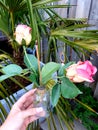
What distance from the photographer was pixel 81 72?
55cm

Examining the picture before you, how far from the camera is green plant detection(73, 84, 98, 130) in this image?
132 centimetres

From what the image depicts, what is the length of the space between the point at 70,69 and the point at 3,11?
662 millimetres

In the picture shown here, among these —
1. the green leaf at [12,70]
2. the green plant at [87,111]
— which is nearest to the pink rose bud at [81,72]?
the green leaf at [12,70]

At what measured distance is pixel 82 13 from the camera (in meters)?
1.37

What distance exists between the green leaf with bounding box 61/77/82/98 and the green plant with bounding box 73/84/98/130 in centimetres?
79

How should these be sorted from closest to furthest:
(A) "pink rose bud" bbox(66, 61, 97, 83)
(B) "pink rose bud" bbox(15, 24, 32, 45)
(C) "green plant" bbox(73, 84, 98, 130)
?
1. (A) "pink rose bud" bbox(66, 61, 97, 83)
2. (B) "pink rose bud" bbox(15, 24, 32, 45)
3. (C) "green plant" bbox(73, 84, 98, 130)

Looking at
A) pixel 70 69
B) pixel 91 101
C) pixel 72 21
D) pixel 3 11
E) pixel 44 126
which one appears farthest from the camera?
pixel 44 126

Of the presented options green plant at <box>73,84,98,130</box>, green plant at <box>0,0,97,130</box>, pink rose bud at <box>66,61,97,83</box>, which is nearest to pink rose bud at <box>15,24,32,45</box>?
green plant at <box>0,0,97,130</box>

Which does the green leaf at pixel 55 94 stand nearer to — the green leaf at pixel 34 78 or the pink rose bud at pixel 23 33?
the green leaf at pixel 34 78

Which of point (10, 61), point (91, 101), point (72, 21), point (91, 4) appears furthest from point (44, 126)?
point (91, 4)

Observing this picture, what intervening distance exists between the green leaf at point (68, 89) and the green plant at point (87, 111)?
79 centimetres

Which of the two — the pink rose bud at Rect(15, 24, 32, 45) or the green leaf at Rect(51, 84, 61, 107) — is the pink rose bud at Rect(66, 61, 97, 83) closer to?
the green leaf at Rect(51, 84, 61, 107)

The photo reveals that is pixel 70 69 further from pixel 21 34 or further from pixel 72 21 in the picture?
pixel 72 21

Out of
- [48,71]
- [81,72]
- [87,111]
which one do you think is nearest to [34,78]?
[48,71]
